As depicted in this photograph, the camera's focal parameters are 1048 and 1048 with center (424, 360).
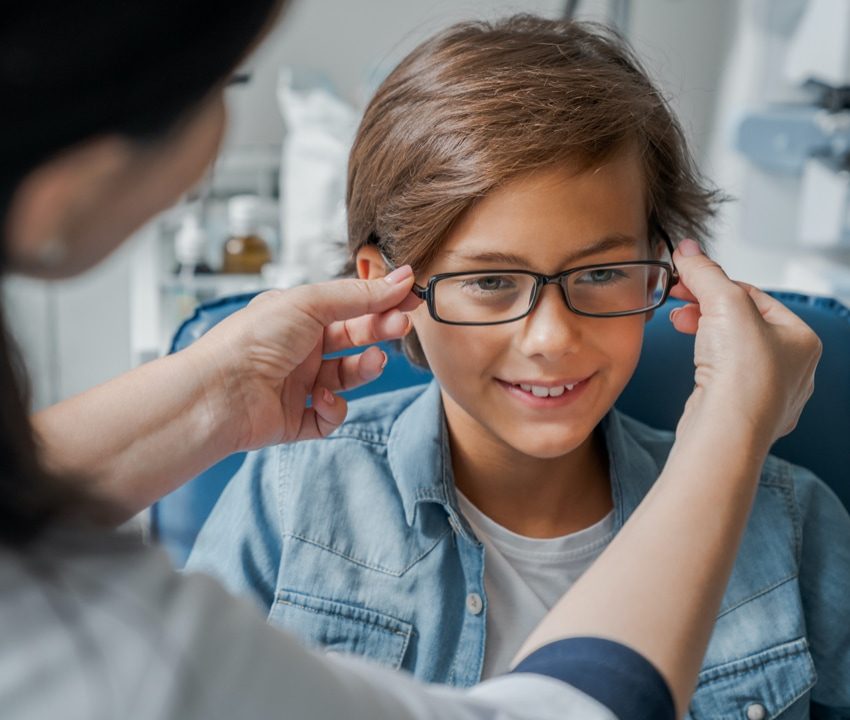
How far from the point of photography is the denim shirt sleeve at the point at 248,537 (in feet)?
3.27

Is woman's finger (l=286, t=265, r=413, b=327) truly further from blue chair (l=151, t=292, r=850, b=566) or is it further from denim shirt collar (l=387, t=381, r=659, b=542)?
blue chair (l=151, t=292, r=850, b=566)

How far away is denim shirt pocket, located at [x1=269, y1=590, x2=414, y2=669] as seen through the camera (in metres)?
0.97

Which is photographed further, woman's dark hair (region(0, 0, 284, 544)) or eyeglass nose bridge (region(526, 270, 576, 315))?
eyeglass nose bridge (region(526, 270, 576, 315))

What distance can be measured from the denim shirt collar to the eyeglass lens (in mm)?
148

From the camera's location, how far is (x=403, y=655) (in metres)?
0.98

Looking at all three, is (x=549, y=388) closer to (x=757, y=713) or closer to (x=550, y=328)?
(x=550, y=328)

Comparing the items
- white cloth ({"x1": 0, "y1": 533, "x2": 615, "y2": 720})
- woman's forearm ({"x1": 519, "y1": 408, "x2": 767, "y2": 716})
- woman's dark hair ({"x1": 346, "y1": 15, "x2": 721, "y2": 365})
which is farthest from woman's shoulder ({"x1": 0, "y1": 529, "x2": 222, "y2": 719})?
woman's dark hair ({"x1": 346, "y1": 15, "x2": 721, "y2": 365})

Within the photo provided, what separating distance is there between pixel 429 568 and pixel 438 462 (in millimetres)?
106

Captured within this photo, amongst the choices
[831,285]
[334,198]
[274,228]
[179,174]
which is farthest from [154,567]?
[274,228]

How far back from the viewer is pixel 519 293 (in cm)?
95

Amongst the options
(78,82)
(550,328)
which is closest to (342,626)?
(550,328)

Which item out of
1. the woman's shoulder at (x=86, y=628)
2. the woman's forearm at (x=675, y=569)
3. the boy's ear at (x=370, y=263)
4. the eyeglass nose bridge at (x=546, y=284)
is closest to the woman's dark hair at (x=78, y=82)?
the woman's shoulder at (x=86, y=628)

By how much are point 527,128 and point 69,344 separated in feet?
8.03

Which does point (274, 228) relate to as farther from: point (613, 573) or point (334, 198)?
point (613, 573)
